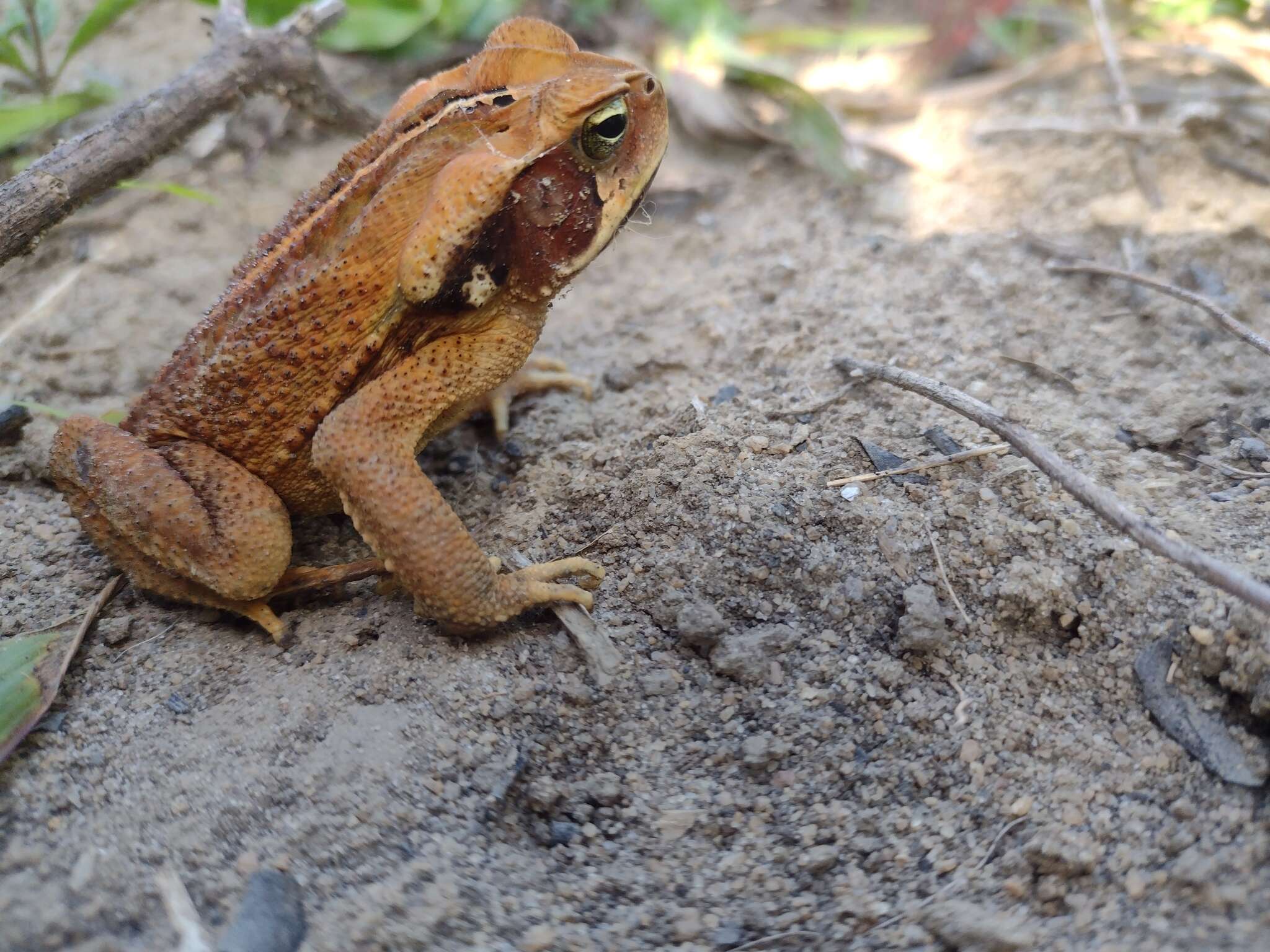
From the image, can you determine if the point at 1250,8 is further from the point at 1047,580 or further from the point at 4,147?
the point at 4,147

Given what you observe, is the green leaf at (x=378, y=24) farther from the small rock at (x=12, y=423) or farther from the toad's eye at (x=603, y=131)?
the toad's eye at (x=603, y=131)

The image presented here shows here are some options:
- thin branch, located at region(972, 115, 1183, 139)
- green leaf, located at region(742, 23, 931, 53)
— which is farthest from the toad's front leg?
green leaf, located at region(742, 23, 931, 53)

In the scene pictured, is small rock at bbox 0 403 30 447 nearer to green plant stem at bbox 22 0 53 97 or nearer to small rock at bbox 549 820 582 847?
green plant stem at bbox 22 0 53 97

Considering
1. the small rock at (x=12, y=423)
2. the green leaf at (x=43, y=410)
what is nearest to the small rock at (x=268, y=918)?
the green leaf at (x=43, y=410)

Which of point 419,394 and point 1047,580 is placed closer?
point 1047,580

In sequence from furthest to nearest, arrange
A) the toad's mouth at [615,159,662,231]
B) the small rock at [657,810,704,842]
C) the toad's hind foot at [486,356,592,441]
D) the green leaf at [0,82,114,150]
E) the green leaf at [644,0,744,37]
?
the green leaf at [644,0,744,37] → the green leaf at [0,82,114,150] → the toad's hind foot at [486,356,592,441] → the toad's mouth at [615,159,662,231] → the small rock at [657,810,704,842]

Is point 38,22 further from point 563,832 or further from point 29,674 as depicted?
point 563,832

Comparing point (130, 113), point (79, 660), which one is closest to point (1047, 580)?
point (79, 660)
